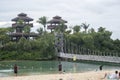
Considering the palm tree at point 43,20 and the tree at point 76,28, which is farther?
the palm tree at point 43,20

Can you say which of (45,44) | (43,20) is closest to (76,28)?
(43,20)

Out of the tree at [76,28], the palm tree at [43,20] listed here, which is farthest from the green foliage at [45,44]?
the palm tree at [43,20]

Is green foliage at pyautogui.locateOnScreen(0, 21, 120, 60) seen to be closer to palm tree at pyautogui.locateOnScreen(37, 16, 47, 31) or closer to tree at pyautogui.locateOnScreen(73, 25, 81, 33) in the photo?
tree at pyautogui.locateOnScreen(73, 25, 81, 33)

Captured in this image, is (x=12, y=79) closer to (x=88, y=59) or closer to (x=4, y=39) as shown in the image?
(x=88, y=59)

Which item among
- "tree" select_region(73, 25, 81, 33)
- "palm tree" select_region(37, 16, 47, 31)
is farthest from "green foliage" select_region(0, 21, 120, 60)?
"palm tree" select_region(37, 16, 47, 31)

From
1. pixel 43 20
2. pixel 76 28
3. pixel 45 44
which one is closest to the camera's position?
pixel 45 44

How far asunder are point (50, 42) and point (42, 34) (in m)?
7.55

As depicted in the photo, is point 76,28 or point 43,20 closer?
point 76,28

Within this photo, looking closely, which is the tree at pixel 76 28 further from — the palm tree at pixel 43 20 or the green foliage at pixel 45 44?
the palm tree at pixel 43 20

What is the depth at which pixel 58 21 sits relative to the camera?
408ft

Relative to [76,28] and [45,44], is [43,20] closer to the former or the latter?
[76,28]

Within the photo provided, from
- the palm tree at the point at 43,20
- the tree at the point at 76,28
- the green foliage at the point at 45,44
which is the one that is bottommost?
the green foliage at the point at 45,44

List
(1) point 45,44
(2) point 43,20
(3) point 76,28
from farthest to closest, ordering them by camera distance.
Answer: (2) point 43,20, (3) point 76,28, (1) point 45,44

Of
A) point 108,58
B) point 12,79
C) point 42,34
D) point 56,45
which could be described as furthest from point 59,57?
point 12,79
